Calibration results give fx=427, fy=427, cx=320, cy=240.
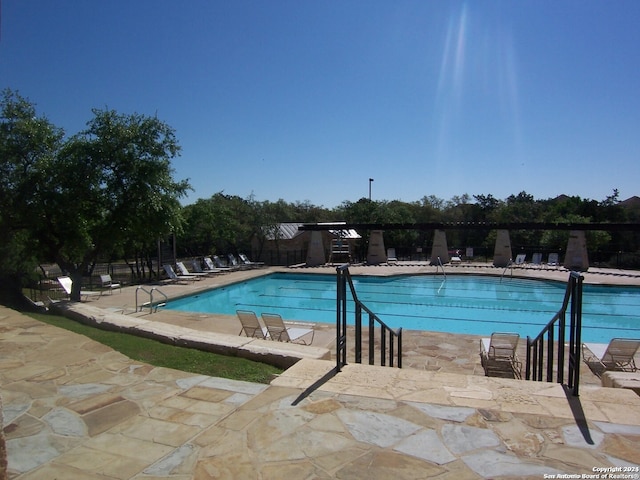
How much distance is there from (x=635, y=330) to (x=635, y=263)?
14871 mm

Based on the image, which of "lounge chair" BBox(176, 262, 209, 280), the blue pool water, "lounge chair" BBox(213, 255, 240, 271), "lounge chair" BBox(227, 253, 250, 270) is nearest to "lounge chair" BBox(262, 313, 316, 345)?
the blue pool water

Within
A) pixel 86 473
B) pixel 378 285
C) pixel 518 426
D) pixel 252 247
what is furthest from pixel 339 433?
pixel 252 247

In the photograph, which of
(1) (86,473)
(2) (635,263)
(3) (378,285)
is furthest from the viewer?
(2) (635,263)

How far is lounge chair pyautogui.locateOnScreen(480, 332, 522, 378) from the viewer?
6.94 meters

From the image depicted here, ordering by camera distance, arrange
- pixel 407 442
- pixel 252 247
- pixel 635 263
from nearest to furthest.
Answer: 1. pixel 407 442
2. pixel 635 263
3. pixel 252 247

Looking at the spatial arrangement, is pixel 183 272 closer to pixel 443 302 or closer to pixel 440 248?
pixel 443 302

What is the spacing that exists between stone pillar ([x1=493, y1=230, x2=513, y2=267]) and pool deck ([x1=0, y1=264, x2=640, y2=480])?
22.3m

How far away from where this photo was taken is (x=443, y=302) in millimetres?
16500

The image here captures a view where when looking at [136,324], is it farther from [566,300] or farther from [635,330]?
[635,330]

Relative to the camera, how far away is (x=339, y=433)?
319 cm

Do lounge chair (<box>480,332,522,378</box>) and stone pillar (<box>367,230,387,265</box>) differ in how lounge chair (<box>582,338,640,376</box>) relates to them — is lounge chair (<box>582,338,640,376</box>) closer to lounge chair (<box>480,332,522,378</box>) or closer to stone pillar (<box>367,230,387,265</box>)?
lounge chair (<box>480,332,522,378</box>)

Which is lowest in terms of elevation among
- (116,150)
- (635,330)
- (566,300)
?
(635,330)

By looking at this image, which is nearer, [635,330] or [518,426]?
[518,426]

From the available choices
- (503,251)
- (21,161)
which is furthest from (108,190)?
(503,251)
